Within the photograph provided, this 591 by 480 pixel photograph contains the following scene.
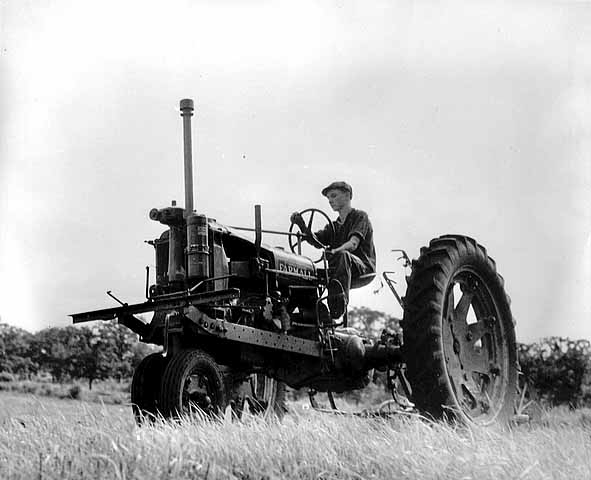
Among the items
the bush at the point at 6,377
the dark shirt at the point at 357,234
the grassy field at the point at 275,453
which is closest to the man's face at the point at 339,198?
the dark shirt at the point at 357,234

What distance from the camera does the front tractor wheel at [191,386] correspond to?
4.93 metres

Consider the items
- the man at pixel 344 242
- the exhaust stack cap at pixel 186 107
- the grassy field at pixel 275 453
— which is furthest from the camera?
the man at pixel 344 242

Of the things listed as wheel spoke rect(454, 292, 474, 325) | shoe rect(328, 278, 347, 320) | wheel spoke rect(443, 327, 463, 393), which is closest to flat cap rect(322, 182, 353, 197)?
shoe rect(328, 278, 347, 320)

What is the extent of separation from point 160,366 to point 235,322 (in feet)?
3.27

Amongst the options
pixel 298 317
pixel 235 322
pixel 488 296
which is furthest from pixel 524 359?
pixel 235 322

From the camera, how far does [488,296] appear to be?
6.78 meters

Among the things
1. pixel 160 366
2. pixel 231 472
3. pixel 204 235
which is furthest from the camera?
pixel 204 235

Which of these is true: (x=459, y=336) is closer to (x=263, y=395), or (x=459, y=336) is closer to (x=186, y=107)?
(x=263, y=395)

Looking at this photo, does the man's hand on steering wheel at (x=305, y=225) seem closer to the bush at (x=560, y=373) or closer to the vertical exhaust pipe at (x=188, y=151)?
the vertical exhaust pipe at (x=188, y=151)

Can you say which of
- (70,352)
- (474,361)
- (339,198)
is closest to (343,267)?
(339,198)

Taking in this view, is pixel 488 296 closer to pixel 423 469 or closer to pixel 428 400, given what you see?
pixel 428 400

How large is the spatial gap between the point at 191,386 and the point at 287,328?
4.21ft

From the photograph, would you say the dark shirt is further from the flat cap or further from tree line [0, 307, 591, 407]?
tree line [0, 307, 591, 407]

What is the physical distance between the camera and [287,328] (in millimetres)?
6273
